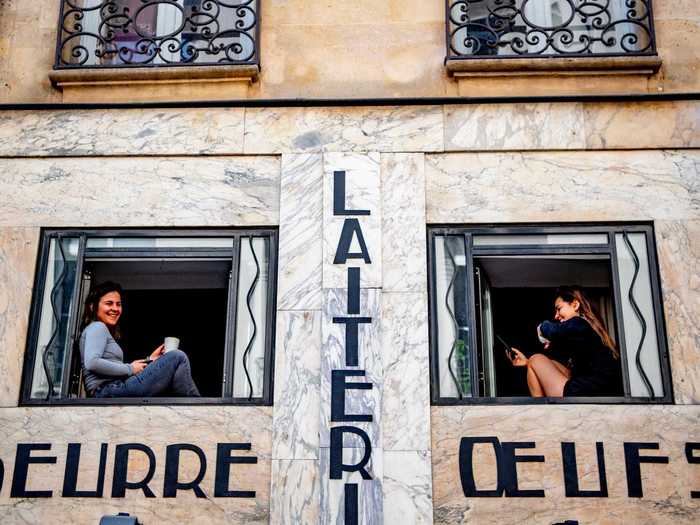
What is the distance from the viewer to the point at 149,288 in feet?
29.2

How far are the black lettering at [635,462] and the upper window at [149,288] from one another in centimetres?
286

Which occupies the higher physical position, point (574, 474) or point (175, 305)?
point (175, 305)

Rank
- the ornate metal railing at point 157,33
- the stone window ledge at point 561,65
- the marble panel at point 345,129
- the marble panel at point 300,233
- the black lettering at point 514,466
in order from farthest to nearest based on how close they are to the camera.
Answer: the ornate metal railing at point 157,33
the stone window ledge at point 561,65
the marble panel at point 345,129
the marble panel at point 300,233
the black lettering at point 514,466

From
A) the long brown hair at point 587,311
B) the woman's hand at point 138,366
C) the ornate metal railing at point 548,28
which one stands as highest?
the ornate metal railing at point 548,28

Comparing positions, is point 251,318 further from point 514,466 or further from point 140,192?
point 514,466

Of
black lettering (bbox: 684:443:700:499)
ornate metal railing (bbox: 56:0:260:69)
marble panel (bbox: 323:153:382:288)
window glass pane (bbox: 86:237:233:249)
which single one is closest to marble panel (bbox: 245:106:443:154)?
marble panel (bbox: 323:153:382:288)

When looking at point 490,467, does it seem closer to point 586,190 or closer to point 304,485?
point 304,485

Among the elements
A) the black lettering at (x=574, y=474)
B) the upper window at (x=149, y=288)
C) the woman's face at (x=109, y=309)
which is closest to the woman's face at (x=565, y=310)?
the black lettering at (x=574, y=474)

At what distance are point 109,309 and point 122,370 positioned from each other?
2.06 feet

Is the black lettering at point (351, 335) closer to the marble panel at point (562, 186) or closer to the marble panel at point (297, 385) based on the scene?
the marble panel at point (297, 385)

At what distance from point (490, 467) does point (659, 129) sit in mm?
3328

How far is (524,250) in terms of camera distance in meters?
8.40

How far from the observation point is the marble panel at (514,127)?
8602 mm

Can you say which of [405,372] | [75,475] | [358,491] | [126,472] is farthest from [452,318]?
[75,475]
